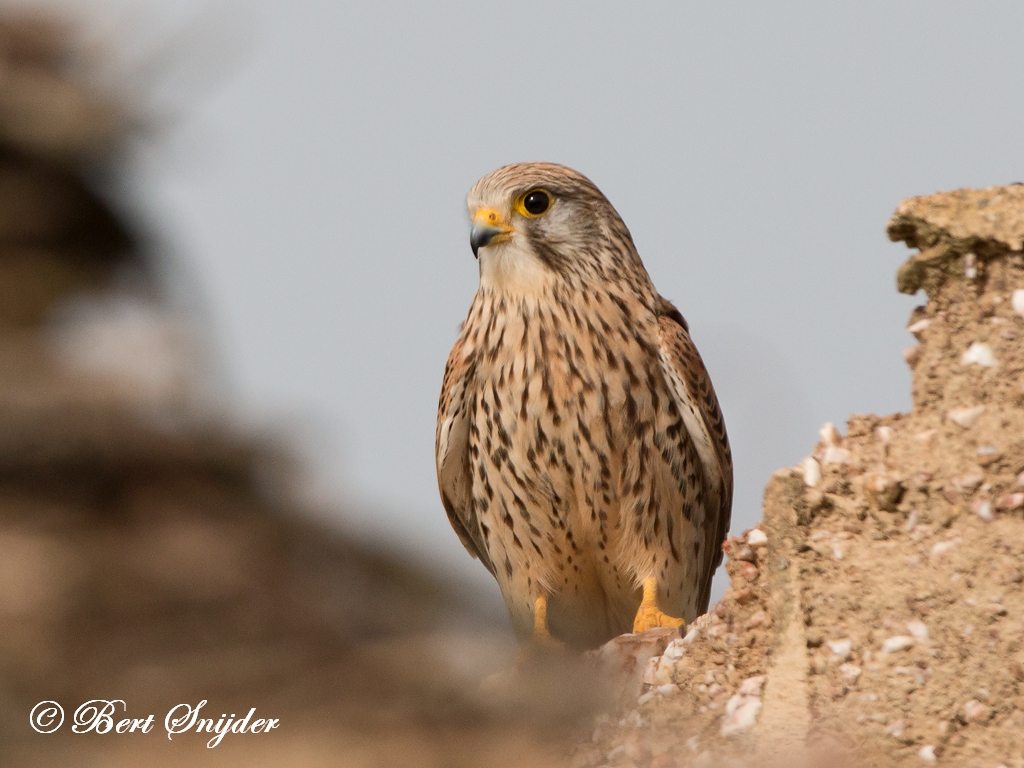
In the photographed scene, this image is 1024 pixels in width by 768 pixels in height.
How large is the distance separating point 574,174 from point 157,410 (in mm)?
2806

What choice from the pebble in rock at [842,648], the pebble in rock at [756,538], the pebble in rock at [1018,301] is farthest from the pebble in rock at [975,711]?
the pebble in rock at [1018,301]

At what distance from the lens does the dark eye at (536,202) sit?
14.1 ft

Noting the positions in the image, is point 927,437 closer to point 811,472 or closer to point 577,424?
point 811,472

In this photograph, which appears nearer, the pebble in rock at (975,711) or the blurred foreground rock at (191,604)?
the blurred foreground rock at (191,604)

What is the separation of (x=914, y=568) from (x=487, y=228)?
2263mm

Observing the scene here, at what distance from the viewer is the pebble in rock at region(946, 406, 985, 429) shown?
2.30 m

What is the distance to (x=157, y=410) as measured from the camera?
1.81 m

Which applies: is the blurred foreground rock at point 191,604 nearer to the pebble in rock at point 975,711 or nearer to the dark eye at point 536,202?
the pebble in rock at point 975,711

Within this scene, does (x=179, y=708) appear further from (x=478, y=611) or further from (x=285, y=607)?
(x=478, y=611)

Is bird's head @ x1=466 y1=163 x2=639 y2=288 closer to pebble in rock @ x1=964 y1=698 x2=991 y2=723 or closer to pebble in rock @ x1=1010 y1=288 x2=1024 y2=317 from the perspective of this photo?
pebble in rock @ x1=1010 y1=288 x2=1024 y2=317

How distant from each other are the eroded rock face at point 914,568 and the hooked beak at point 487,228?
1923 millimetres

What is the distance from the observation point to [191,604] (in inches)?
58.3

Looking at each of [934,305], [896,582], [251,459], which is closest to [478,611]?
[251,459]

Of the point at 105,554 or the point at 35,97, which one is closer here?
the point at 105,554
